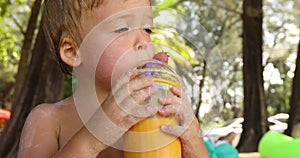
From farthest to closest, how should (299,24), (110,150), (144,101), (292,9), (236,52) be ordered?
(236,52)
(299,24)
(292,9)
(110,150)
(144,101)

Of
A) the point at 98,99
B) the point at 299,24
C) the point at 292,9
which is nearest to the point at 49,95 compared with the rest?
the point at 98,99

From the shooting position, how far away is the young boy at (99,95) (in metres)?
0.82

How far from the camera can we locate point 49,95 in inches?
189

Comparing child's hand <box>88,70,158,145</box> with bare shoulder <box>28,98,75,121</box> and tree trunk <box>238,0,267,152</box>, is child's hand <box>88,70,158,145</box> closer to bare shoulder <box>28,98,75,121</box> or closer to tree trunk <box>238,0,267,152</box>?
bare shoulder <box>28,98,75,121</box>

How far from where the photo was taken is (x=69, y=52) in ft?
3.70

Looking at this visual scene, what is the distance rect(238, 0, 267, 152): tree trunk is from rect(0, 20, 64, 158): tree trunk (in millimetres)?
1851

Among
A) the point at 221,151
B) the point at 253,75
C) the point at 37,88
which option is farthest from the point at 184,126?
the point at 253,75

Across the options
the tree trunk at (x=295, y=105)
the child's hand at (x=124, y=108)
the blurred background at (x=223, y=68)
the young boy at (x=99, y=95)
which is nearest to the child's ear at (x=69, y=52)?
the young boy at (x=99, y=95)

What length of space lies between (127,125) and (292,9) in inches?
433

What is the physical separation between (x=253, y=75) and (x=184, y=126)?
196 inches

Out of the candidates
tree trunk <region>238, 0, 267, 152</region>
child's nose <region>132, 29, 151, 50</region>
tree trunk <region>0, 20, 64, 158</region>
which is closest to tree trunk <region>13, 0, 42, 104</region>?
tree trunk <region>0, 20, 64, 158</region>

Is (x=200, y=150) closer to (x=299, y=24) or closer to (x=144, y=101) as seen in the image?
(x=144, y=101)

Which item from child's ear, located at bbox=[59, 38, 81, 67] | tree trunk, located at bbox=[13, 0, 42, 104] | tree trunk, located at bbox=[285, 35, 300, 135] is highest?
tree trunk, located at bbox=[13, 0, 42, 104]

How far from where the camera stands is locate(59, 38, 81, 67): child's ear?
3.66 feet
